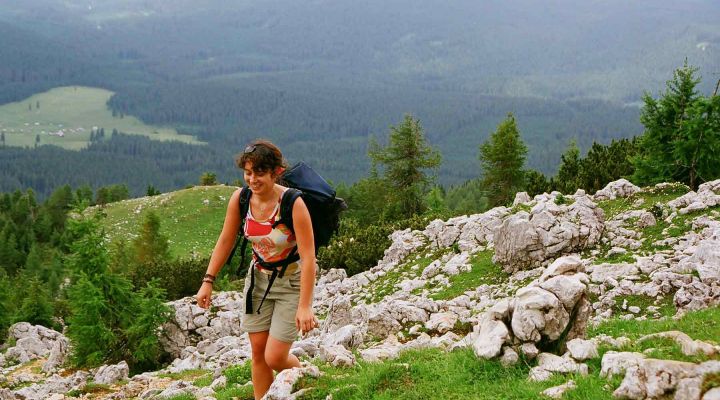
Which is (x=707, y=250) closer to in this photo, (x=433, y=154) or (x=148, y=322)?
(x=148, y=322)

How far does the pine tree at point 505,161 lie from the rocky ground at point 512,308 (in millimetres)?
22409

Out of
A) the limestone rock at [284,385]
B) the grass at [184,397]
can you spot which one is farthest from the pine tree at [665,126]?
the limestone rock at [284,385]

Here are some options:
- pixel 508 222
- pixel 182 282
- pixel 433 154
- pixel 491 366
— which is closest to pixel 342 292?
pixel 508 222

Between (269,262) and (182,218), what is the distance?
6727 centimetres

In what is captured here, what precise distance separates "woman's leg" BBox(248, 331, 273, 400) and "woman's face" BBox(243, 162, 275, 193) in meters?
2.25

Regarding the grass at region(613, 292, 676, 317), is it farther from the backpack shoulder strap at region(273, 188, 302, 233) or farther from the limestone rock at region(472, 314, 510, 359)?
the backpack shoulder strap at region(273, 188, 302, 233)

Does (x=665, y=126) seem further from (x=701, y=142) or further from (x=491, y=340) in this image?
(x=491, y=340)

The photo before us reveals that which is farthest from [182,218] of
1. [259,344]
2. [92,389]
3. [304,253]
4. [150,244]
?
[304,253]

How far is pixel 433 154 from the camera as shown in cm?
5428

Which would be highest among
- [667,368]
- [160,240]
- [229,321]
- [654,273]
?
[667,368]

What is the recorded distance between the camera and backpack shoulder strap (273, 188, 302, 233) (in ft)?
27.0

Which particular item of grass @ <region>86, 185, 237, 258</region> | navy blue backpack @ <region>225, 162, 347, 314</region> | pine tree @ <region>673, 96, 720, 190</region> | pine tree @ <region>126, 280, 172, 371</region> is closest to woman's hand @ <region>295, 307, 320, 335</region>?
navy blue backpack @ <region>225, 162, 347, 314</region>

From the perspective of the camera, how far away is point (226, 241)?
358 inches

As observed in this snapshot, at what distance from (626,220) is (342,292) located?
12212 mm
